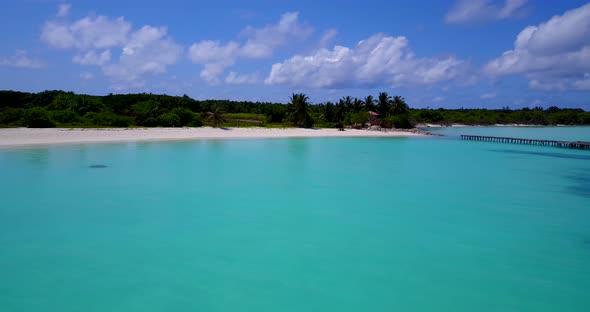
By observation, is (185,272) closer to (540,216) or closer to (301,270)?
(301,270)

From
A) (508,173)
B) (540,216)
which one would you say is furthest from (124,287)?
(508,173)

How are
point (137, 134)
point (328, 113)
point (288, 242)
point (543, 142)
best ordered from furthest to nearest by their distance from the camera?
1. point (328, 113)
2. point (543, 142)
3. point (137, 134)
4. point (288, 242)

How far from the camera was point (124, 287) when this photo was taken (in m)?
7.59

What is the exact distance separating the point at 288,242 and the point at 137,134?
3618cm

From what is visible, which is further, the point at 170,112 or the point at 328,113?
the point at 328,113

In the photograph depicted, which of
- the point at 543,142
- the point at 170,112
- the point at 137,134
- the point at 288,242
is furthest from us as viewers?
the point at 170,112

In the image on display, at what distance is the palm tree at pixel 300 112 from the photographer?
58188mm

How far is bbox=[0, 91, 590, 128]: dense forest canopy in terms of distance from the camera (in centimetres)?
4647

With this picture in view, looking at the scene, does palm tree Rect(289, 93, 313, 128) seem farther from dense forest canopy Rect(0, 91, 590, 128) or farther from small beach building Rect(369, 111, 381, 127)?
small beach building Rect(369, 111, 381, 127)

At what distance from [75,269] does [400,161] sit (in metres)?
23.2

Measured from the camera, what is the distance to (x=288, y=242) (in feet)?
34.2

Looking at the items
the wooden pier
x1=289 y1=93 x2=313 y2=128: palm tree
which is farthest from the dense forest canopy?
the wooden pier

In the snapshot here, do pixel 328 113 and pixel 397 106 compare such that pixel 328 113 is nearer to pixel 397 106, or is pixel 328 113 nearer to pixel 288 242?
pixel 397 106

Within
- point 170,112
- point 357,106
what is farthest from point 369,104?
point 170,112
